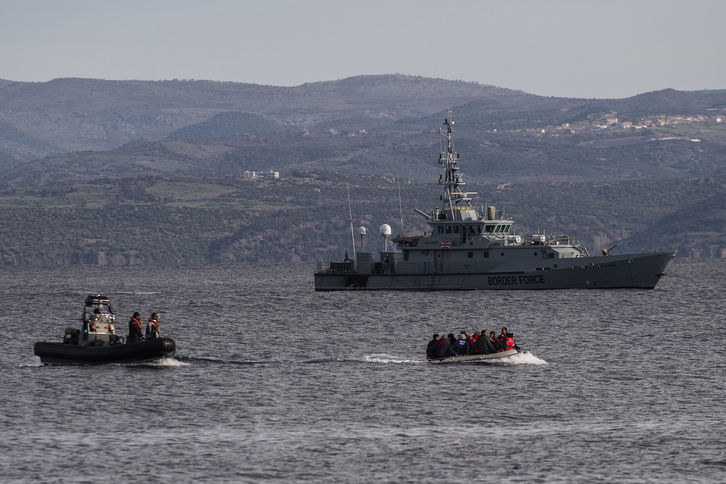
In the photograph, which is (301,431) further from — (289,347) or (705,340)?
(705,340)

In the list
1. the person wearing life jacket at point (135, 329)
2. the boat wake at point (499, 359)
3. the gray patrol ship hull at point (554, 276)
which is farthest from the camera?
the gray patrol ship hull at point (554, 276)

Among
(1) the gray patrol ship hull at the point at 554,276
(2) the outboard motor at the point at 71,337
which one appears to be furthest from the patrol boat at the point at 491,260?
(2) the outboard motor at the point at 71,337

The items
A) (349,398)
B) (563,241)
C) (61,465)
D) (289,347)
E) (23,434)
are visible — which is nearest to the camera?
(61,465)

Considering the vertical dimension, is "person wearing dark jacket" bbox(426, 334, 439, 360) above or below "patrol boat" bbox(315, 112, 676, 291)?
below

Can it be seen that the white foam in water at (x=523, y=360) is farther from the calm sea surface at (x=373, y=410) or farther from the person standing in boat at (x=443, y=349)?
the person standing in boat at (x=443, y=349)

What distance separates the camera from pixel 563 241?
10619 centimetres

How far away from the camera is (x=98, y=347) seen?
5588 cm

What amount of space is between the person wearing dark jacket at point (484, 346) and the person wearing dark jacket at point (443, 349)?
131cm

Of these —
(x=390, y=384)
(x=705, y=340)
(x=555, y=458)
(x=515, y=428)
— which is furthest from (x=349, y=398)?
(x=705, y=340)

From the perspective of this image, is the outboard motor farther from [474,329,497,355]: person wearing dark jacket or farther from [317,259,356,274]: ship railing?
[317,259,356,274]: ship railing

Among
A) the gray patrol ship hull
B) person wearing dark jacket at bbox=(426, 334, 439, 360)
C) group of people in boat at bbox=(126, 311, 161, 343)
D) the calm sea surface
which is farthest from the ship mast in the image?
group of people in boat at bbox=(126, 311, 161, 343)

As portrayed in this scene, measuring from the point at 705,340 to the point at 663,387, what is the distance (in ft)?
73.1

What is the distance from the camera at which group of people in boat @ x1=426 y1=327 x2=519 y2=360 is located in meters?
57.6

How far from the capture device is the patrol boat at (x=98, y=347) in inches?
2191
